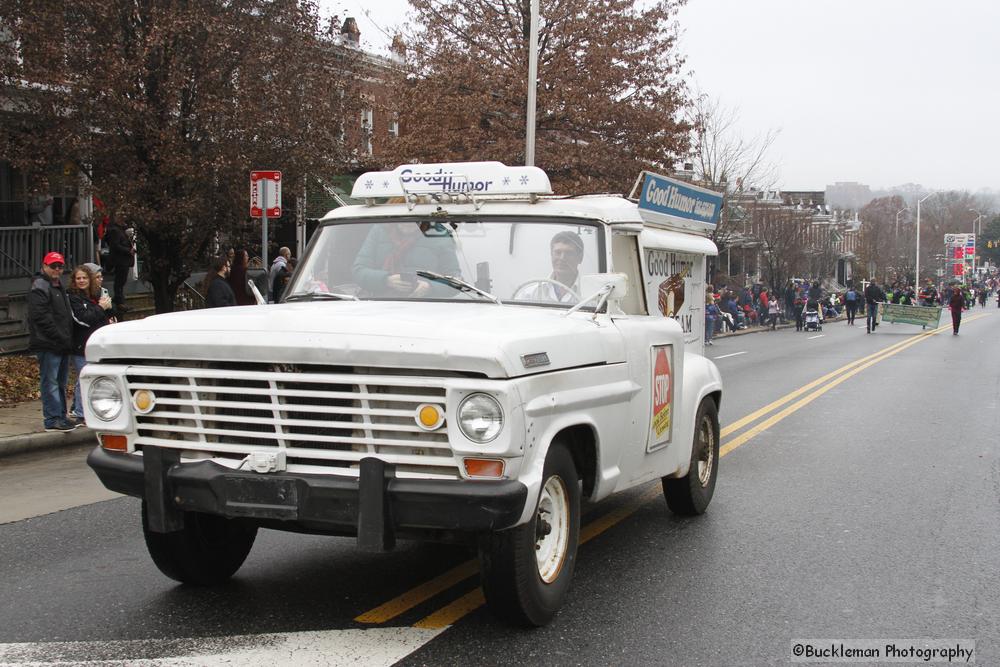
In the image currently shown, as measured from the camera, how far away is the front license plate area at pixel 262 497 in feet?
14.9

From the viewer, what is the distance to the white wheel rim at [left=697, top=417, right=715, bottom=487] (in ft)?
25.2

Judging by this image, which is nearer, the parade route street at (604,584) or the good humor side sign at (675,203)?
the parade route street at (604,584)

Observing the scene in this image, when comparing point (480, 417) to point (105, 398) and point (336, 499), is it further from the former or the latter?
point (105, 398)

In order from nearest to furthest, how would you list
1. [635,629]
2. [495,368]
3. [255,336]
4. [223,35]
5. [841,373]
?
[495,368] < [255,336] < [635,629] < [223,35] < [841,373]

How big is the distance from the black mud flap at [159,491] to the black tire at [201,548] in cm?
37

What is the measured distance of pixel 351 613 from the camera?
5172 mm

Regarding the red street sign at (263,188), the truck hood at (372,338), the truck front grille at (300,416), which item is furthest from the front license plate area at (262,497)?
the red street sign at (263,188)

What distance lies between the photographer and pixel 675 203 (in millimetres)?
7793

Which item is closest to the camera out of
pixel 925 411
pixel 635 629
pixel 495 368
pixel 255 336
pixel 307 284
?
pixel 495 368

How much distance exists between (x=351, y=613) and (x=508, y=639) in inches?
33.0

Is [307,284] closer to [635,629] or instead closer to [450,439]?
[450,439]

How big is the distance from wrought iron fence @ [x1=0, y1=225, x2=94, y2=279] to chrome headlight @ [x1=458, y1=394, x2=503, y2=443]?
17.2 m

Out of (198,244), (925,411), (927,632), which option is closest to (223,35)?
(198,244)

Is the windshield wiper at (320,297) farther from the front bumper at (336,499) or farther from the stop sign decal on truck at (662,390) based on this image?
the stop sign decal on truck at (662,390)
